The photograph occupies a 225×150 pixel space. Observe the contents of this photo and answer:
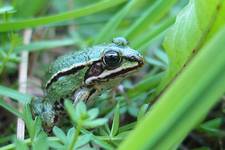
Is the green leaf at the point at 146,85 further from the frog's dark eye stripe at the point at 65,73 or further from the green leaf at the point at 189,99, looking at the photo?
the green leaf at the point at 189,99

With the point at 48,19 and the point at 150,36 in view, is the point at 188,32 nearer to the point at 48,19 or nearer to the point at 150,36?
the point at 150,36

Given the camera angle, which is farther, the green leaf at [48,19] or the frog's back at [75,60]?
the green leaf at [48,19]

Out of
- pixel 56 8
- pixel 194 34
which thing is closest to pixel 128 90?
pixel 194 34

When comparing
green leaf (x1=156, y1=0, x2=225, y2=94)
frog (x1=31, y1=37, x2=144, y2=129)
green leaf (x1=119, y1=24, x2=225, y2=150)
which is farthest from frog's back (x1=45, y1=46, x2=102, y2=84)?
green leaf (x1=119, y1=24, x2=225, y2=150)

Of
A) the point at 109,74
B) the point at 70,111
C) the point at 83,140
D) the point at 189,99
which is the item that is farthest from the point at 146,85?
the point at 189,99

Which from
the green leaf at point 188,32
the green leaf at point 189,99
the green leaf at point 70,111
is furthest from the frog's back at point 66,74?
the green leaf at point 189,99

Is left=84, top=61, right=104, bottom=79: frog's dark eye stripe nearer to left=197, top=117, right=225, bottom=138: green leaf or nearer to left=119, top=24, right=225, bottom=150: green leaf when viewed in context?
left=197, top=117, right=225, bottom=138: green leaf

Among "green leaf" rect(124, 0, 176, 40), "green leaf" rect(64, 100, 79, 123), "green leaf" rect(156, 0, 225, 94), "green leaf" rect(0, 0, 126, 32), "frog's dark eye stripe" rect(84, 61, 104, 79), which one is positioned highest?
"green leaf" rect(0, 0, 126, 32)

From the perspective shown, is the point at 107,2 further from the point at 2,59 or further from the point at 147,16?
the point at 2,59
